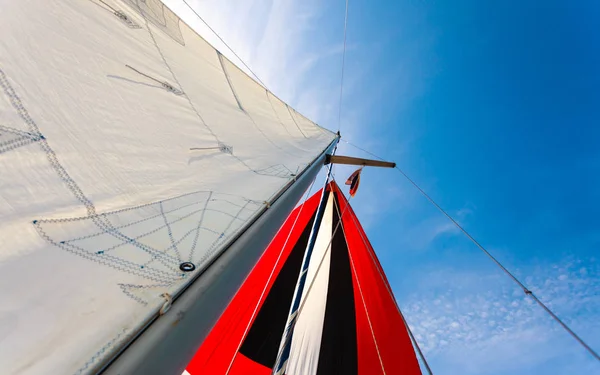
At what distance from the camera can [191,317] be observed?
745mm

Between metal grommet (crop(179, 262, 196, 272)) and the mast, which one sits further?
metal grommet (crop(179, 262, 196, 272))

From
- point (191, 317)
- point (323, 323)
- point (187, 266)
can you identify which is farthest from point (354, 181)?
point (191, 317)

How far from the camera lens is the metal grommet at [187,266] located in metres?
0.85

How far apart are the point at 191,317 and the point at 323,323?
3.92 meters

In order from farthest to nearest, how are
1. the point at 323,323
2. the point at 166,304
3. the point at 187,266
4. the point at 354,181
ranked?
the point at 354,181, the point at 323,323, the point at 187,266, the point at 166,304

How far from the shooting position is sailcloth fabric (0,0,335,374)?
59 centimetres

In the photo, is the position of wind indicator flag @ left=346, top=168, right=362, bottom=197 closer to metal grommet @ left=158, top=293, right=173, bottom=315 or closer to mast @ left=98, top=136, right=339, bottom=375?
mast @ left=98, top=136, right=339, bottom=375

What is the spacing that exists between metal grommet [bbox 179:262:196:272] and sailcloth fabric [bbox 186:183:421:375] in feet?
7.02

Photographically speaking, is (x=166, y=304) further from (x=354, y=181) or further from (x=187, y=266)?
(x=354, y=181)

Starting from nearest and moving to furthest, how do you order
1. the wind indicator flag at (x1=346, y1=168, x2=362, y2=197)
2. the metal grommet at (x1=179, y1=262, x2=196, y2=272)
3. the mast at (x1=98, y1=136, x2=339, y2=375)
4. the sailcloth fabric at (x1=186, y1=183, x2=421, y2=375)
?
the mast at (x1=98, y1=136, x2=339, y2=375) → the metal grommet at (x1=179, y1=262, x2=196, y2=272) → the sailcloth fabric at (x1=186, y1=183, x2=421, y2=375) → the wind indicator flag at (x1=346, y1=168, x2=362, y2=197)

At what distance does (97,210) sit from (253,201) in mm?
710

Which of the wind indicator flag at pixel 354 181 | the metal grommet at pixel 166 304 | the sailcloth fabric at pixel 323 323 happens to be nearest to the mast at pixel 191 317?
the metal grommet at pixel 166 304

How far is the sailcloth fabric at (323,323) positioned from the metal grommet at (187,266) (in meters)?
2.14

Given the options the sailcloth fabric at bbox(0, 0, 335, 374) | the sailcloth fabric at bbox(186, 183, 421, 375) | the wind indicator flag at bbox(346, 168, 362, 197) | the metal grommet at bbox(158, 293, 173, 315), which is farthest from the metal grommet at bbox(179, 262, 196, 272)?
the wind indicator flag at bbox(346, 168, 362, 197)
